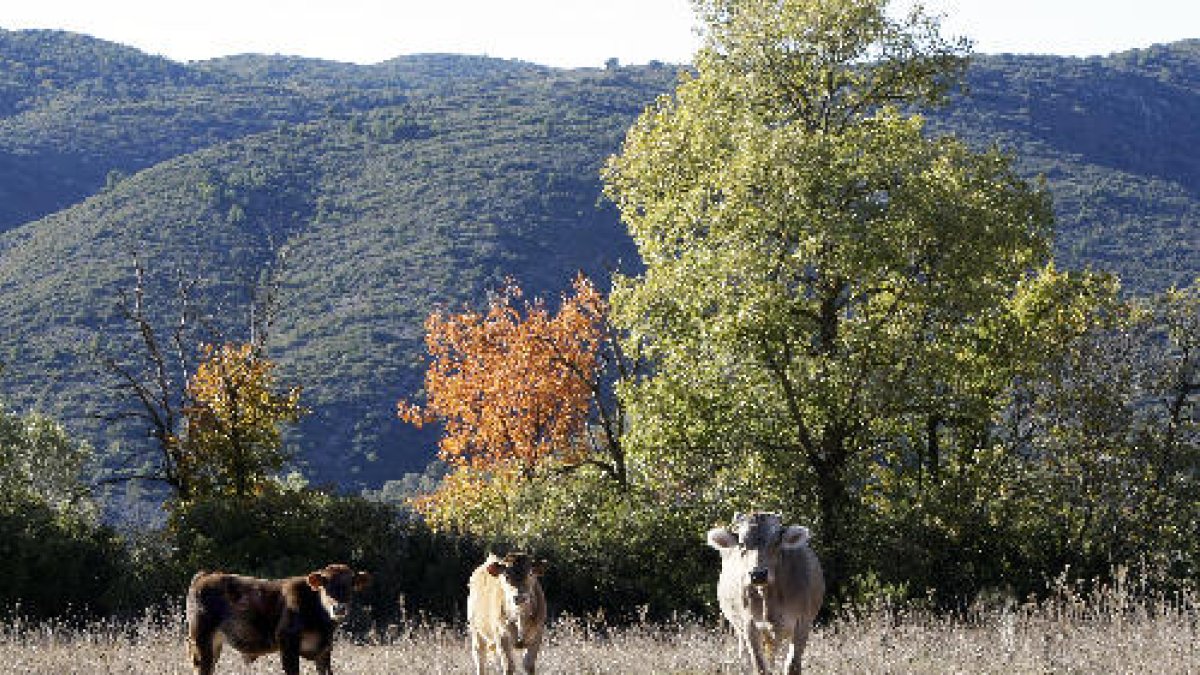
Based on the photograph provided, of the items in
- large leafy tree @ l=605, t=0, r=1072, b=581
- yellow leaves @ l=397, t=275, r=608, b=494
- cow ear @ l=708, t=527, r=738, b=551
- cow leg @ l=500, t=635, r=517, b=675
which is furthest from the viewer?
yellow leaves @ l=397, t=275, r=608, b=494

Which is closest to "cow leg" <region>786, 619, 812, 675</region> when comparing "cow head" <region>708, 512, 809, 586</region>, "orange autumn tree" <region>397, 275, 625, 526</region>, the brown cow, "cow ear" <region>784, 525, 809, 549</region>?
"cow head" <region>708, 512, 809, 586</region>

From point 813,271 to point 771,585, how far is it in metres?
16.5

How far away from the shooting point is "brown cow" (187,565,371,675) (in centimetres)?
1382

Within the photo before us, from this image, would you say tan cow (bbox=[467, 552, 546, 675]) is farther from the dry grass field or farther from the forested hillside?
the forested hillside

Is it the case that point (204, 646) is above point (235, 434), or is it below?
above

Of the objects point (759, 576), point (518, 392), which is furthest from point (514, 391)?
point (759, 576)

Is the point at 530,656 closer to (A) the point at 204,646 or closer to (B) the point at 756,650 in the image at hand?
(B) the point at 756,650

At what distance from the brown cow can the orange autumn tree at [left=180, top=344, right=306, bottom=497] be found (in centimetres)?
2090

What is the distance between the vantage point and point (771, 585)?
14.2 meters

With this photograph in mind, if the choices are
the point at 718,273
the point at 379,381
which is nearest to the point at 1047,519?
the point at 718,273

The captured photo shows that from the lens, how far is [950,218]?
28125 mm

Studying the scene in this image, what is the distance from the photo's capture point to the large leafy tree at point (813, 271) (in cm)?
2750

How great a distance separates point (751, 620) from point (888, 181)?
1584 cm

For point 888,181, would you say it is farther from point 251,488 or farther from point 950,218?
point 251,488
